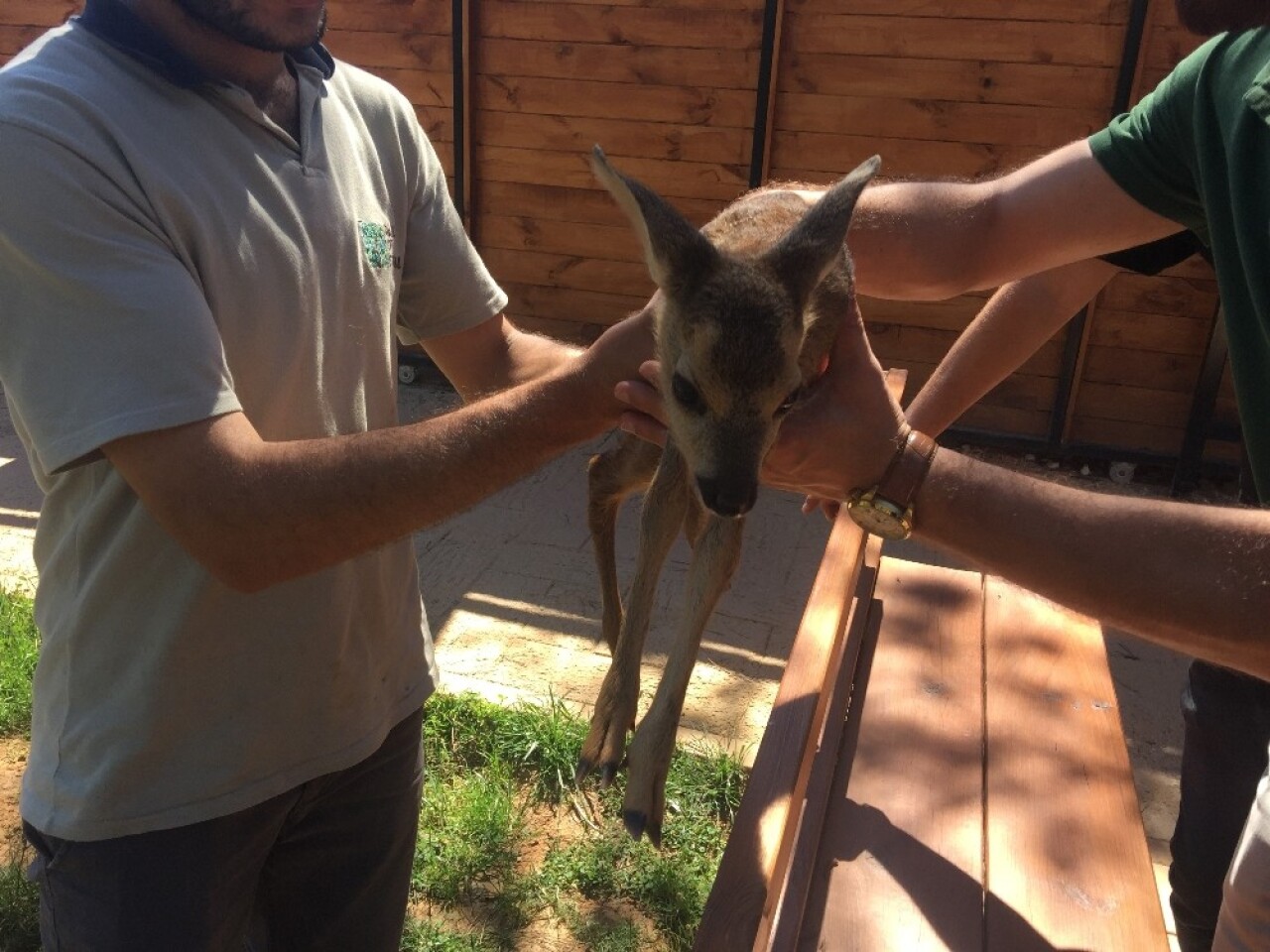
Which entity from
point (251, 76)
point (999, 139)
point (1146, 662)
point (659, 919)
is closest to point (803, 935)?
point (659, 919)

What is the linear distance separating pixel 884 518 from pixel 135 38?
5.42 ft

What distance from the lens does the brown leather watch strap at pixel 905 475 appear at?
2098 mm

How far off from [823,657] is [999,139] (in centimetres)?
526

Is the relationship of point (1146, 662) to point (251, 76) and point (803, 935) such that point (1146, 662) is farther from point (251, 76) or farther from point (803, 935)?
point (251, 76)

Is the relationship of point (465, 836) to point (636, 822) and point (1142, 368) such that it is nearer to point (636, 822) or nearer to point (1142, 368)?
point (636, 822)

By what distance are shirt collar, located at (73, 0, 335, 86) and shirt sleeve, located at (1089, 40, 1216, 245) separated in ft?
6.95

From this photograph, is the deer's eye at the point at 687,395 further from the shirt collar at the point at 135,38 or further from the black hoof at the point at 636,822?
the shirt collar at the point at 135,38

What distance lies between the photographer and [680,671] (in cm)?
251

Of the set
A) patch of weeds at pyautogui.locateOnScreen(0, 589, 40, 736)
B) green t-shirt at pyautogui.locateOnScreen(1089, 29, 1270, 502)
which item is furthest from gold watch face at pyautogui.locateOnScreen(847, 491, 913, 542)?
patch of weeds at pyautogui.locateOnScreen(0, 589, 40, 736)

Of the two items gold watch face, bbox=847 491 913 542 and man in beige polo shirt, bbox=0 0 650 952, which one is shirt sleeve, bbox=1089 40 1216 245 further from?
man in beige polo shirt, bbox=0 0 650 952

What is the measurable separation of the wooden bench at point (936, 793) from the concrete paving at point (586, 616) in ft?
3.11

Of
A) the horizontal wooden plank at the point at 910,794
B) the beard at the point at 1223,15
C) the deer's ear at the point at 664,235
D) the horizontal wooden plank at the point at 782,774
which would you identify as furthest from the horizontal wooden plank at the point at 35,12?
the beard at the point at 1223,15

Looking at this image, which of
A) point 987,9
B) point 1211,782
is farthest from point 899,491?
point 987,9

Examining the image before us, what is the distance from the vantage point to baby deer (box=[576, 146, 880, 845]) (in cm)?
238
